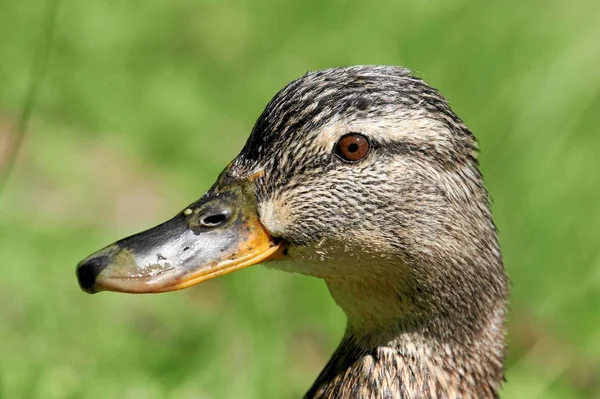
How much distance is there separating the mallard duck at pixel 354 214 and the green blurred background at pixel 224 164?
1.02m

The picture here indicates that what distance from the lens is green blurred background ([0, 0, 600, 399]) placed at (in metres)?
3.70

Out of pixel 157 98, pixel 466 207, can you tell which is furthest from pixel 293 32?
pixel 466 207

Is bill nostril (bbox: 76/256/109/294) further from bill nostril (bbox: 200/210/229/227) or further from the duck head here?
bill nostril (bbox: 200/210/229/227)

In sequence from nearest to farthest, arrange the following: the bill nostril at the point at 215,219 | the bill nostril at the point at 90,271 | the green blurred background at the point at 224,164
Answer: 1. the bill nostril at the point at 90,271
2. the bill nostril at the point at 215,219
3. the green blurred background at the point at 224,164

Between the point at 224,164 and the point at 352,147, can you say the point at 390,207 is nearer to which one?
the point at 352,147

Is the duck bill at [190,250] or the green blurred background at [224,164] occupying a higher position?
the green blurred background at [224,164]

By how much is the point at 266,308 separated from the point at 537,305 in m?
1.42

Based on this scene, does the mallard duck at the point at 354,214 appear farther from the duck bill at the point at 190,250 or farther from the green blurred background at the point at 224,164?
the green blurred background at the point at 224,164

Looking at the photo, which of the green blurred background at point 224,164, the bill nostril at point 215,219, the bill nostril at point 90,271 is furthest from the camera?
the green blurred background at point 224,164

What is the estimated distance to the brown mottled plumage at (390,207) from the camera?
2.35 meters

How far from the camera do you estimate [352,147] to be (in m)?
2.35

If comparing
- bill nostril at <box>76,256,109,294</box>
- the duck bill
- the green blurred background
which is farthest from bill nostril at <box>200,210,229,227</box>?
the green blurred background

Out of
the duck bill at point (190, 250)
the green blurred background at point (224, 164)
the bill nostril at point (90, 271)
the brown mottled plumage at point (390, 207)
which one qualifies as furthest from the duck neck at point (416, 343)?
the green blurred background at point (224, 164)

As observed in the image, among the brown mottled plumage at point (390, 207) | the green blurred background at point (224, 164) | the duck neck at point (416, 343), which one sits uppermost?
the green blurred background at point (224, 164)
